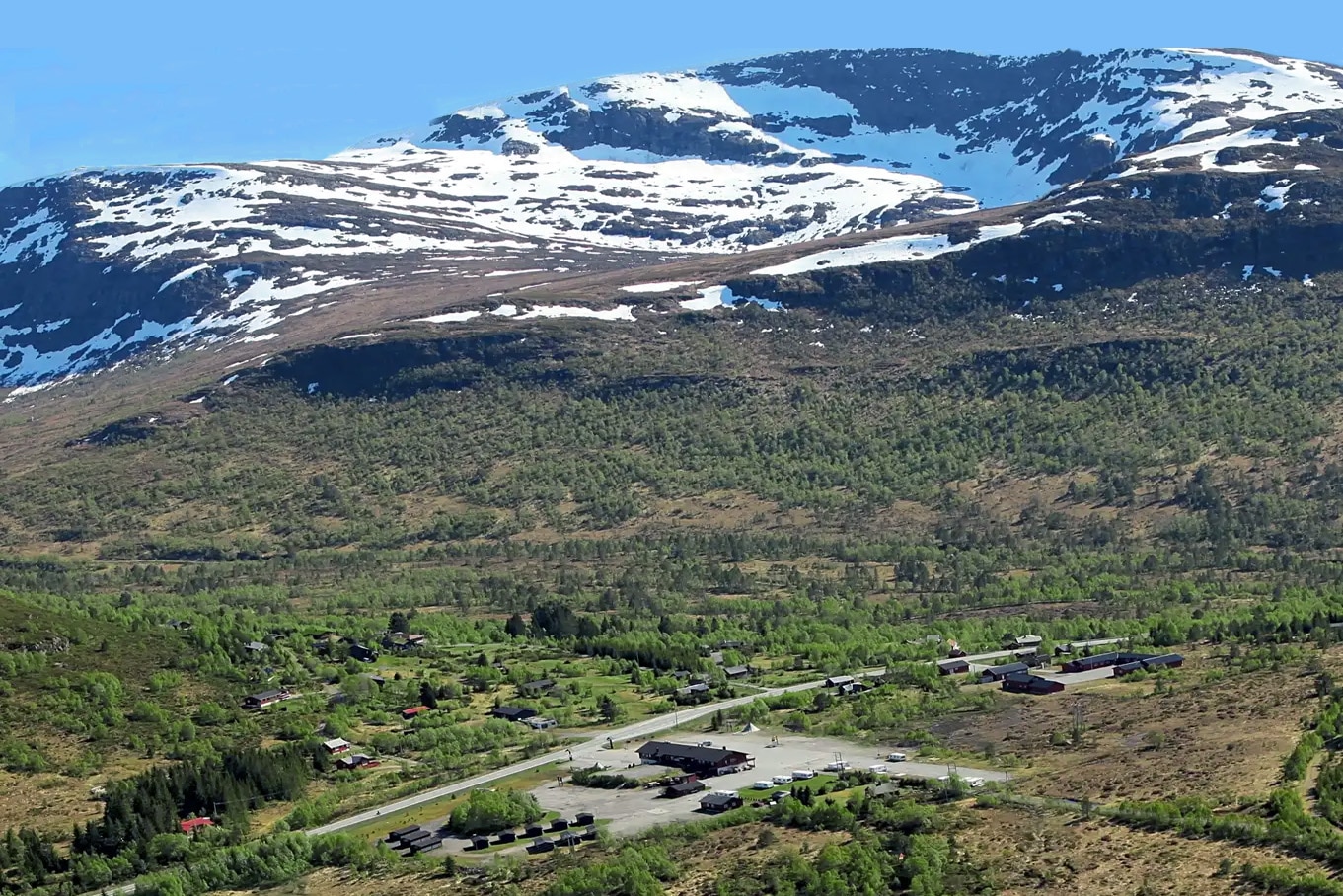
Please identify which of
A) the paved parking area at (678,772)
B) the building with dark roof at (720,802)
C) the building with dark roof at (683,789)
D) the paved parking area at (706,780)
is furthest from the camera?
the building with dark roof at (683,789)

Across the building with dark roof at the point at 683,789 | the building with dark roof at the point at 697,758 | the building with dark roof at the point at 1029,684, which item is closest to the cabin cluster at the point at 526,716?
the building with dark roof at the point at 697,758

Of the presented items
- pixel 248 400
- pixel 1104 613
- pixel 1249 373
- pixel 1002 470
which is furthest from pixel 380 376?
pixel 1104 613

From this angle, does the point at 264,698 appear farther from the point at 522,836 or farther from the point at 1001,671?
the point at 1001,671

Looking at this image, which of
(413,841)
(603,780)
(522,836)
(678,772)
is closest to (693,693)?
(678,772)

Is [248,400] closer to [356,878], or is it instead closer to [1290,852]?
[356,878]

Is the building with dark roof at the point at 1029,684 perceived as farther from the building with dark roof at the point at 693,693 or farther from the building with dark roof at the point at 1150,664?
the building with dark roof at the point at 693,693

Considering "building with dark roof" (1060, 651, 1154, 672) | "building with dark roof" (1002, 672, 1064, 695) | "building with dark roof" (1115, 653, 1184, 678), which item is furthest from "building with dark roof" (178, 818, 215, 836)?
"building with dark roof" (1115, 653, 1184, 678)
